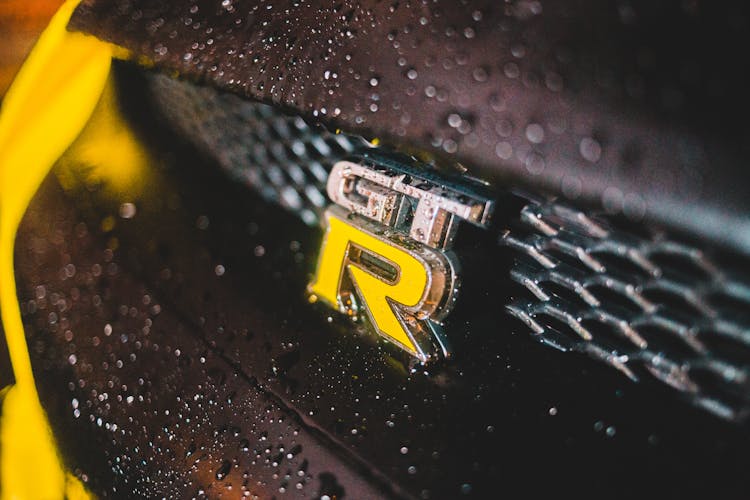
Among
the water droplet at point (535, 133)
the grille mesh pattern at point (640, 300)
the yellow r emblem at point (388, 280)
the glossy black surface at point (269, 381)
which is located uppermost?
the water droplet at point (535, 133)

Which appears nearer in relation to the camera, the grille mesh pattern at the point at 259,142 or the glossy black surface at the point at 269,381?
the glossy black surface at the point at 269,381

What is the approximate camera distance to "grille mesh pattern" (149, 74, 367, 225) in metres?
1.17

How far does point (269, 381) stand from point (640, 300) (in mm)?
658

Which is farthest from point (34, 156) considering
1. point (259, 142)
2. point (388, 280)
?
point (388, 280)

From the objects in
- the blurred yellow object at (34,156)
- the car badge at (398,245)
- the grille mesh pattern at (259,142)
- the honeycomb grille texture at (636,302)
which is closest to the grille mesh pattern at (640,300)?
the honeycomb grille texture at (636,302)

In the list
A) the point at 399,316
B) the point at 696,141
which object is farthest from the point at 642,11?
the point at 399,316

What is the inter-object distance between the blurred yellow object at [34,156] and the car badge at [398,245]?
69cm

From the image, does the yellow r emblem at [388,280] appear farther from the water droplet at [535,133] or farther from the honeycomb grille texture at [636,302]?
the water droplet at [535,133]

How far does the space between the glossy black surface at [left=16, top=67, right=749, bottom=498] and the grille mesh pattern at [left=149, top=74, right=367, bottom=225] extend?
51 mm

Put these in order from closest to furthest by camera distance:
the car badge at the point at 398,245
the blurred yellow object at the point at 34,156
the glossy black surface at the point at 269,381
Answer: the glossy black surface at the point at 269,381, the car badge at the point at 398,245, the blurred yellow object at the point at 34,156

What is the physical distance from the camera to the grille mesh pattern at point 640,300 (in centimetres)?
56

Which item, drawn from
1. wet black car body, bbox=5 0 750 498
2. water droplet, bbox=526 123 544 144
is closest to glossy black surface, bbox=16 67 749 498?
wet black car body, bbox=5 0 750 498

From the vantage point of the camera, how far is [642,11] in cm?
53

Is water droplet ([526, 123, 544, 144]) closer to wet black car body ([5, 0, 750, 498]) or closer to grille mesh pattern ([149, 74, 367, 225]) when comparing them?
wet black car body ([5, 0, 750, 498])
